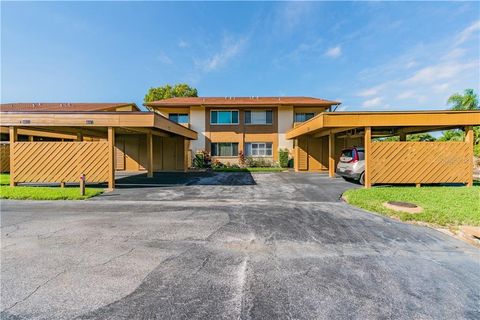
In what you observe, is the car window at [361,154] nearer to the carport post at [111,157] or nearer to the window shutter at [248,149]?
the window shutter at [248,149]

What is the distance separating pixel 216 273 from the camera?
3.39m

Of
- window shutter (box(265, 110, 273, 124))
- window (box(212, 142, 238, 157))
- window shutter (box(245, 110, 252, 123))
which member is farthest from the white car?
window (box(212, 142, 238, 157))

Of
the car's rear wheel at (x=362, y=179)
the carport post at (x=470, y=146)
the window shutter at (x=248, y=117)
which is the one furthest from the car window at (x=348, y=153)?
the window shutter at (x=248, y=117)

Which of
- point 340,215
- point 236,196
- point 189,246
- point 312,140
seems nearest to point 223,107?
point 312,140

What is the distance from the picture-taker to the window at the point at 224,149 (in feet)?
71.8

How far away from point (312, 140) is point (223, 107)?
8911 millimetres

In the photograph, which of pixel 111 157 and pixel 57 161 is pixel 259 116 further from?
pixel 57 161

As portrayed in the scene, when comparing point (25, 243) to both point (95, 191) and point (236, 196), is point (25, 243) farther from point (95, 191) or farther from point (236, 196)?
point (236, 196)

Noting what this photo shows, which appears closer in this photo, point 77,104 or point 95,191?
point 95,191

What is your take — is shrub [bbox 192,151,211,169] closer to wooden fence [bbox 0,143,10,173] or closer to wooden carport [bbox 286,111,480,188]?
wooden carport [bbox 286,111,480,188]

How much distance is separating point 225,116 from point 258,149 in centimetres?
461

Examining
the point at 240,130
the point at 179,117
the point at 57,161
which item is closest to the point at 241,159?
the point at 240,130

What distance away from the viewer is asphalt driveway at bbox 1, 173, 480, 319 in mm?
2631

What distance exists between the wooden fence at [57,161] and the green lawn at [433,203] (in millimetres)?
11111
